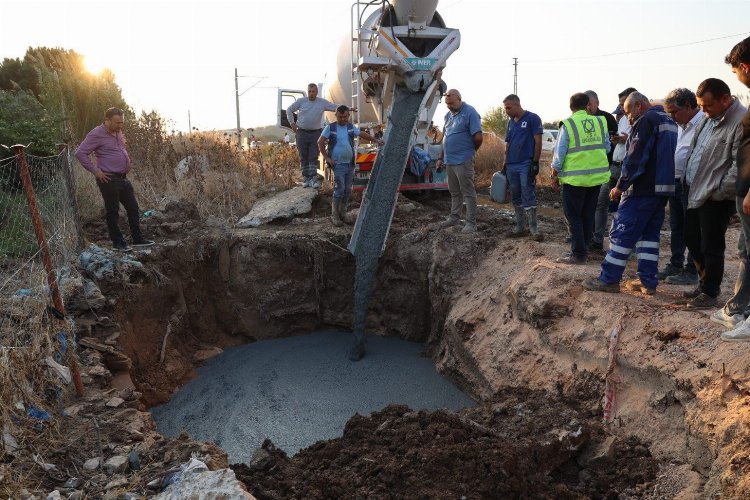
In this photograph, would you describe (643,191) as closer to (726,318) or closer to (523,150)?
(726,318)

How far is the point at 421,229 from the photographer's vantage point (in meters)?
7.41

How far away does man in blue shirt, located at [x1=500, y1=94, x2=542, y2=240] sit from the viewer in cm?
608

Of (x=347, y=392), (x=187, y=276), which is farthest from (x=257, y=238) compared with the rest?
(x=347, y=392)

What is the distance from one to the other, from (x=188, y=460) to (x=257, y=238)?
14.4 ft

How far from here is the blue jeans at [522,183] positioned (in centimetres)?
A: 619

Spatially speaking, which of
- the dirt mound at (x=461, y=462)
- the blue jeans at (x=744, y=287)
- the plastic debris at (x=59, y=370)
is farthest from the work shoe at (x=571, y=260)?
the plastic debris at (x=59, y=370)

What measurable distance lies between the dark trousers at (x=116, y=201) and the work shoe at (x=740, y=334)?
Answer: 5889mm

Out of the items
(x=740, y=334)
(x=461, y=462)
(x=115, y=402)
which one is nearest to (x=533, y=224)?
(x=740, y=334)

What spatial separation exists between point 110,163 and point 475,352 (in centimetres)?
440

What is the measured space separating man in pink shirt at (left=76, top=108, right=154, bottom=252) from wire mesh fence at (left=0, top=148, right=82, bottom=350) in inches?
10.7

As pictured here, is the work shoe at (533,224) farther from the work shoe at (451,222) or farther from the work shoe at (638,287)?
the work shoe at (638,287)

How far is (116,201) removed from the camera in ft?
21.3

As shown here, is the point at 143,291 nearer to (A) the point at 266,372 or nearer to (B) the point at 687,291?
(A) the point at 266,372

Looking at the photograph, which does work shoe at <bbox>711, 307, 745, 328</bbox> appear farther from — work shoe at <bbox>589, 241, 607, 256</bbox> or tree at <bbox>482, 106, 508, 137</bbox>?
tree at <bbox>482, 106, 508, 137</bbox>
